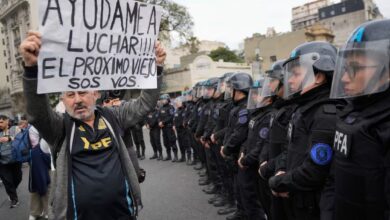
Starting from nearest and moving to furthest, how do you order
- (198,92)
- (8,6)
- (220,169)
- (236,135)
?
1. (236,135)
2. (220,169)
3. (198,92)
4. (8,6)

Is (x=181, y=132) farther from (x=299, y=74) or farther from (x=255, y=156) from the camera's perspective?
(x=299, y=74)

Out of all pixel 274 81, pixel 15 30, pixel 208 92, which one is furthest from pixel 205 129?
pixel 15 30

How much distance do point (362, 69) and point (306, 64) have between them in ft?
3.59

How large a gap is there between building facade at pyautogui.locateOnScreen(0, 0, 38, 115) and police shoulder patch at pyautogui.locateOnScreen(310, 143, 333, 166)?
49896mm

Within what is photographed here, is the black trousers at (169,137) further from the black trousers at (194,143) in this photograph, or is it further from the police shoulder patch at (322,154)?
the police shoulder patch at (322,154)

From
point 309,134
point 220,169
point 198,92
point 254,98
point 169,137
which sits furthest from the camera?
point 169,137

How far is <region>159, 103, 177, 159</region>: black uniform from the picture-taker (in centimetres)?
1128

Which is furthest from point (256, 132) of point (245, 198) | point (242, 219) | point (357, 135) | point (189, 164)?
point (189, 164)

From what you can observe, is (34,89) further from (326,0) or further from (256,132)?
(326,0)

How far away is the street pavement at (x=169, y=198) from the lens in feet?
19.5

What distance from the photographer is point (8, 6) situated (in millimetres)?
56281

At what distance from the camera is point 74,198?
2455mm

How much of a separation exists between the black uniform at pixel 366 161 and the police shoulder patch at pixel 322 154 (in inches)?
18.1

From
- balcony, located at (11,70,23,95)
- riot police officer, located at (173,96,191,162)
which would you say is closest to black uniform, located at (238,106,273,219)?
riot police officer, located at (173,96,191,162)
